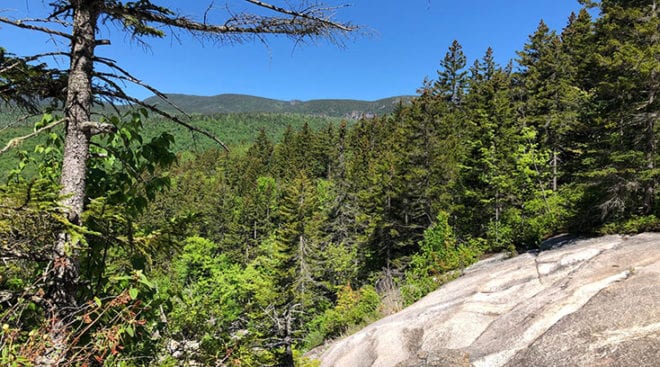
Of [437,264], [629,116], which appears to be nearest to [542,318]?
[437,264]

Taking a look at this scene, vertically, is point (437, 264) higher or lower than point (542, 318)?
lower

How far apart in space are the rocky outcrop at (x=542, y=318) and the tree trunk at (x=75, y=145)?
5.43 metres

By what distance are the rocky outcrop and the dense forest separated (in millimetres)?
1902

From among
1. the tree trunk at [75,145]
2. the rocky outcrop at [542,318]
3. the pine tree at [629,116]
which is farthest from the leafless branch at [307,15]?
the pine tree at [629,116]

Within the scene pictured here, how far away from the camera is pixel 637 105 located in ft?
33.6

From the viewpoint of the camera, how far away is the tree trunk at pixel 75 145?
2832 mm

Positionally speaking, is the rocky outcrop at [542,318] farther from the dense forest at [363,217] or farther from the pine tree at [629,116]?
the dense forest at [363,217]

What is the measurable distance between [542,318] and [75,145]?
23.2ft

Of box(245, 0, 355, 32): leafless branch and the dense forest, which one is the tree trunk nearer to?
the dense forest

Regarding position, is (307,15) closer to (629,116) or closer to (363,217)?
(629,116)

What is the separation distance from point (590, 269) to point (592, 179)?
4809mm

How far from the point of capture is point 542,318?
6.13 m

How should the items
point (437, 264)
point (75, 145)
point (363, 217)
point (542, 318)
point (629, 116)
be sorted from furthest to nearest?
point (363, 217) → point (437, 264) → point (629, 116) → point (542, 318) → point (75, 145)

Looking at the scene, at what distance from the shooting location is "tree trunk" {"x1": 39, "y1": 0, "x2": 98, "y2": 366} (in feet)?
9.29
